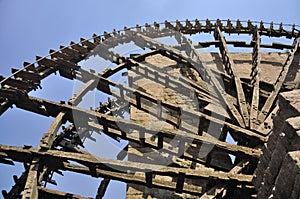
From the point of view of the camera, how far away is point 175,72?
1249cm

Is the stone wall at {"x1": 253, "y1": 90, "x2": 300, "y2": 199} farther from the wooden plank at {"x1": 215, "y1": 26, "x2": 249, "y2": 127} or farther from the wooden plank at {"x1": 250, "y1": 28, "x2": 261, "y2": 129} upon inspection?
the wooden plank at {"x1": 215, "y1": 26, "x2": 249, "y2": 127}

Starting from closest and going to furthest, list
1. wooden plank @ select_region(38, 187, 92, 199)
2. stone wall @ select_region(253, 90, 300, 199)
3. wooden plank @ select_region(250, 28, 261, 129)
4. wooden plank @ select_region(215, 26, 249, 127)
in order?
stone wall @ select_region(253, 90, 300, 199) < wooden plank @ select_region(38, 187, 92, 199) < wooden plank @ select_region(250, 28, 261, 129) < wooden plank @ select_region(215, 26, 249, 127)

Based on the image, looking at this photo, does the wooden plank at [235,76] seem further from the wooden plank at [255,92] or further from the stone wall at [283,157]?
the stone wall at [283,157]

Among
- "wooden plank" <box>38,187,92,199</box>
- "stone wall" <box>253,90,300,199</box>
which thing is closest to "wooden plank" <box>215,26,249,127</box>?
"stone wall" <box>253,90,300,199</box>

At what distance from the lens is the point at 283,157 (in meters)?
4.04

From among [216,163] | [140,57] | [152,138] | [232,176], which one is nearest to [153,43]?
[140,57]

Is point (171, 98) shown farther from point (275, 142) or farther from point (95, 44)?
point (275, 142)

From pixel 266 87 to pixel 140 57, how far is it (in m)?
3.83

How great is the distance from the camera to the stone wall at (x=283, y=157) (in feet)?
12.1

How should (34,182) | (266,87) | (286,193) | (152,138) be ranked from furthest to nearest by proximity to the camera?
(266,87) → (152,138) → (34,182) → (286,193)

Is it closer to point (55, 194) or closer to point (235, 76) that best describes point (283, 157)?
point (55, 194)

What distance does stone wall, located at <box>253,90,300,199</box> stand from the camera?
3686 mm

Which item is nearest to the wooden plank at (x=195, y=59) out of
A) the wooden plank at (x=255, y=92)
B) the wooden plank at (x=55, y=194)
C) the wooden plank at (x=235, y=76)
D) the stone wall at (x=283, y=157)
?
the wooden plank at (x=235, y=76)

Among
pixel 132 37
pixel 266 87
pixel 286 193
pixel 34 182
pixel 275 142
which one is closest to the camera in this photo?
pixel 286 193
